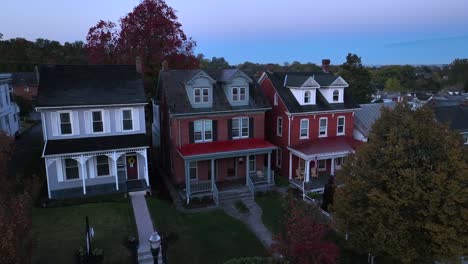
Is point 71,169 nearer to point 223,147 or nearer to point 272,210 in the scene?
point 223,147

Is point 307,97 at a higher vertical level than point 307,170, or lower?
higher

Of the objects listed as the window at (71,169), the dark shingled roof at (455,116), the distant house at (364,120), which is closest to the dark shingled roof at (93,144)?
the window at (71,169)

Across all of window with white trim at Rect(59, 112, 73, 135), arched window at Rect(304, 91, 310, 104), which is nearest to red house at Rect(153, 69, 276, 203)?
arched window at Rect(304, 91, 310, 104)

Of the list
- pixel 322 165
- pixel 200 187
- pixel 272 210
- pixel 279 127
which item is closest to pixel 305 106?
pixel 279 127

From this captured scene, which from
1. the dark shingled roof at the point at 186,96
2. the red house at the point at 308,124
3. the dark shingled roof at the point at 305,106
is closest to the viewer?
the dark shingled roof at the point at 186,96

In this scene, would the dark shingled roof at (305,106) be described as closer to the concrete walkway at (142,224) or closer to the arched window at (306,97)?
the arched window at (306,97)

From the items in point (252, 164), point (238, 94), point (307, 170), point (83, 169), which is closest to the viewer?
point (83, 169)

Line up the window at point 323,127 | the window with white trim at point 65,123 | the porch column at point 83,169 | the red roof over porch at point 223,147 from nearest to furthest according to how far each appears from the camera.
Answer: the porch column at point 83,169 → the window with white trim at point 65,123 → the red roof over porch at point 223,147 → the window at point 323,127

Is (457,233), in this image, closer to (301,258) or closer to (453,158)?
(453,158)

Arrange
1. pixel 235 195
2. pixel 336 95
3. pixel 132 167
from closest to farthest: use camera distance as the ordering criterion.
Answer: pixel 235 195
pixel 132 167
pixel 336 95
